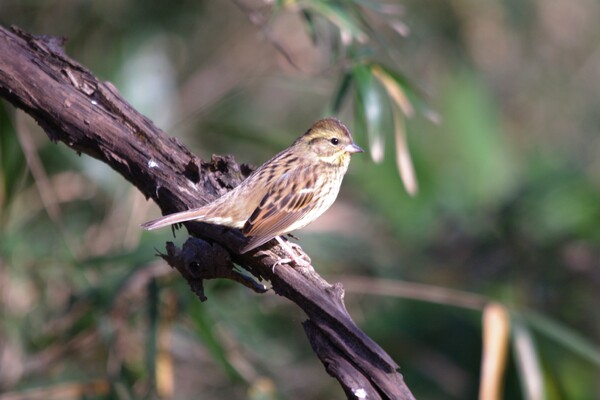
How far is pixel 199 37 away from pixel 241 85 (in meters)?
2.77

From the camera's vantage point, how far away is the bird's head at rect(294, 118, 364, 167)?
14.2ft

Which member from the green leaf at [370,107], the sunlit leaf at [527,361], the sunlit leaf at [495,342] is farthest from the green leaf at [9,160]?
the sunlit leaf at [527,361]

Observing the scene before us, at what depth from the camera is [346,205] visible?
7.89 m

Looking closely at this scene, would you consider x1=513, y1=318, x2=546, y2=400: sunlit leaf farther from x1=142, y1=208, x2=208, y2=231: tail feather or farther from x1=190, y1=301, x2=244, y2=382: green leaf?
x1=142, y1=208, x2=208, y2=231: tail feather

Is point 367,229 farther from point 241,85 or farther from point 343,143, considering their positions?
point 343,143

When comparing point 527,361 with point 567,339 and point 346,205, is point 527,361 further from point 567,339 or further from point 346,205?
point 346,205

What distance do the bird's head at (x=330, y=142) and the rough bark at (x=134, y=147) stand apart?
1116 millimetres

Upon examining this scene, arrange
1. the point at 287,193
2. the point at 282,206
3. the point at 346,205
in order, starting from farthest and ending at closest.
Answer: the point at 346,205
the point at 287,193
the point at 282,206

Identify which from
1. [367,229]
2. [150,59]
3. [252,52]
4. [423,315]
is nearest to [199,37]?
[252,52]

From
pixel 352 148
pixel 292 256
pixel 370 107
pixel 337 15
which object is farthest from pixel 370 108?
pixel 292 256

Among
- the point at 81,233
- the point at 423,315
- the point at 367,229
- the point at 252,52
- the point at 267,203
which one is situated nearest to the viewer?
the point at 267,203

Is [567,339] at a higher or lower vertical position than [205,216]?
higher

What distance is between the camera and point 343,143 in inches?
172

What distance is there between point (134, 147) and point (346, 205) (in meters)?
4.89
